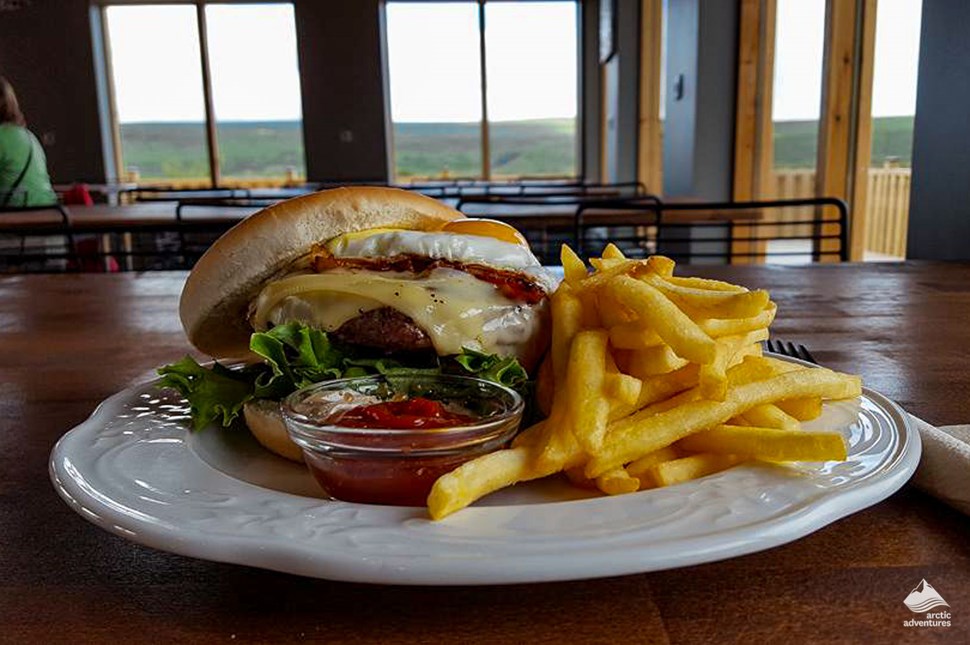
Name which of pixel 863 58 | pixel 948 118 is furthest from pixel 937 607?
pixel 863 58

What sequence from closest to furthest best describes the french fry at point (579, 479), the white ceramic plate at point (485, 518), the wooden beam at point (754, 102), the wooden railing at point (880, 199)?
the white ceramic plate at point (485, 518), the french fry at point (579, 479), the wooden railing at point (880, 199), the wooden beam at point (754, 102)

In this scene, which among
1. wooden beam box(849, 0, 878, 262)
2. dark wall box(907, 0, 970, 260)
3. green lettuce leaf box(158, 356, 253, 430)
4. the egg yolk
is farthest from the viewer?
wooden beam box(849, 0, 878, 262)

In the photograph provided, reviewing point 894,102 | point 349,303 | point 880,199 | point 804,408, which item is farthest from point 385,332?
point 880,199

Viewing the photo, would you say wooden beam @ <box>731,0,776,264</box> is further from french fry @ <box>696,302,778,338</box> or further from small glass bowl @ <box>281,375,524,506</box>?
small glass bowl @ <box>281,375,524,506</box>

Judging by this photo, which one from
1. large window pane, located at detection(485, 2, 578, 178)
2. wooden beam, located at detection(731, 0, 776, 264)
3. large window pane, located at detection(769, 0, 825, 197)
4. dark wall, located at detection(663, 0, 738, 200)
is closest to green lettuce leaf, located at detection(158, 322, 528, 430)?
large window pane, located at detection(769, 0, 825, 197)

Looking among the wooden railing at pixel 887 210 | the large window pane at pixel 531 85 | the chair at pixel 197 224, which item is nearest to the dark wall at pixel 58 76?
the large window pane at pixel 531 85

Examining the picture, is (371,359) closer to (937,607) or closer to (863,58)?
(937,607)

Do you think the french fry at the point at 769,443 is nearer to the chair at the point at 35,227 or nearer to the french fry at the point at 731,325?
the french fry at the point at 731,325
